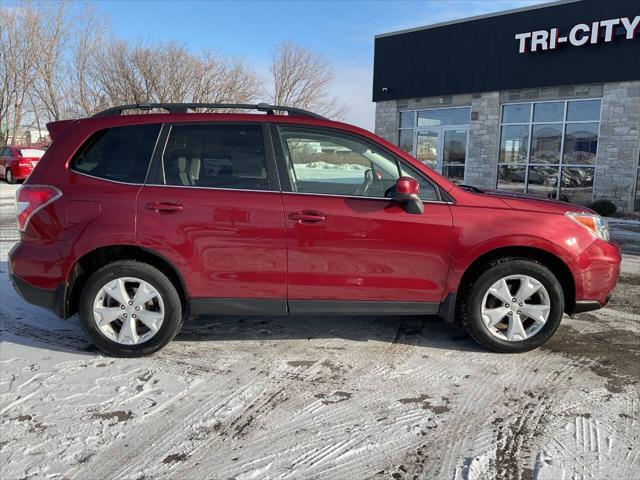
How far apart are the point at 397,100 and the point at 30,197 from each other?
16719 millimetres

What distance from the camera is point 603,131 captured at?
14.0 meters

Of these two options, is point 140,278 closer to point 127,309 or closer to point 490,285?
point 127,309

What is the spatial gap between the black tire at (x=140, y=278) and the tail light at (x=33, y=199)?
0.61 meters

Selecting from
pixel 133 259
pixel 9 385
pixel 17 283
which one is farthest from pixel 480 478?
pixel 17 283

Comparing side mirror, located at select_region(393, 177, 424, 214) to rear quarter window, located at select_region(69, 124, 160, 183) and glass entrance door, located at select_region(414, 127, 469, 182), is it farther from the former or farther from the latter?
glass entrance door, located at select_region(414, 127, 469, 182)

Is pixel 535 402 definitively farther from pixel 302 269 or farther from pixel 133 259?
pixel 133 259

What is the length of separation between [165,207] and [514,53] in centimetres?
1473

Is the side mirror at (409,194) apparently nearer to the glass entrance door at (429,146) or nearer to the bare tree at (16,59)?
the glass entrance door at (429,146)

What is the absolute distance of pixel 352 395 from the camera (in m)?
3.26

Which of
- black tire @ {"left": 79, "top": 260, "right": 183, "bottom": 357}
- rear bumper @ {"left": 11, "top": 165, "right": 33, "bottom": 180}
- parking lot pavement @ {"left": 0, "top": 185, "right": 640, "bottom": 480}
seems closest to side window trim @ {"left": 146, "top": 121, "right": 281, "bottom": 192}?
black tire @ {"left": 79, "top": 260, "right": 183, "bottom": 357}

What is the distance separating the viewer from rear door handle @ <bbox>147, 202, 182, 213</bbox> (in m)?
3.63

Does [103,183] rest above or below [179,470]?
above

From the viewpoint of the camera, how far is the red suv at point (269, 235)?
12.0 ft

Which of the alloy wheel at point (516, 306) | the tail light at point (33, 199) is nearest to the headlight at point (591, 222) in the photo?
the alloy wheel at point (516, 306)
